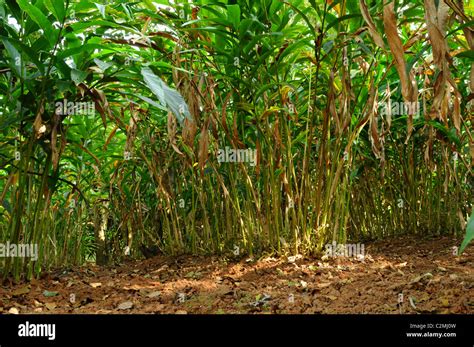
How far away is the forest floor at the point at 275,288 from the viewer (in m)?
1.12

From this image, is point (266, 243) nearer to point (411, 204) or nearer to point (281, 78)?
point (281, 78)

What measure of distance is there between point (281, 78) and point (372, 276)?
33.7 inches

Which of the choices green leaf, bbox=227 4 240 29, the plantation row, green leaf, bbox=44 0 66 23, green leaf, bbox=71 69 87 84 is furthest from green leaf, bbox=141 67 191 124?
green leaf, bbox=227 4 240 29

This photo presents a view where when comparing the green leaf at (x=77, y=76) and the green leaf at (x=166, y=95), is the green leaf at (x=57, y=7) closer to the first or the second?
the green leaf at (x=77, y=76)

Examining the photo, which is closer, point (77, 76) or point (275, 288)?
point (77, 76)

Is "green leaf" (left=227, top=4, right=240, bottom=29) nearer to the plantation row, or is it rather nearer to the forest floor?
the plantation row

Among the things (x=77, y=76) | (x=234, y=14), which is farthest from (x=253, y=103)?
(x=77, y=76)

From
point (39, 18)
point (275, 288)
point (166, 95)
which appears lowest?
point (275, 288)

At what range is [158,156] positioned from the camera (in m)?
2.23

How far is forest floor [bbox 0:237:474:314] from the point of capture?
1.12 m

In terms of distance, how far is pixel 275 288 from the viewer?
1364 mm

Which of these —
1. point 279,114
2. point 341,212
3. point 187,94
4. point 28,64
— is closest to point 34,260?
point 28,64

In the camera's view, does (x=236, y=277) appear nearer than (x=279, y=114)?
Yes

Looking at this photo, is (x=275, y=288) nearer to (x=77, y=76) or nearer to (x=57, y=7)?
(x=77, y=76)
